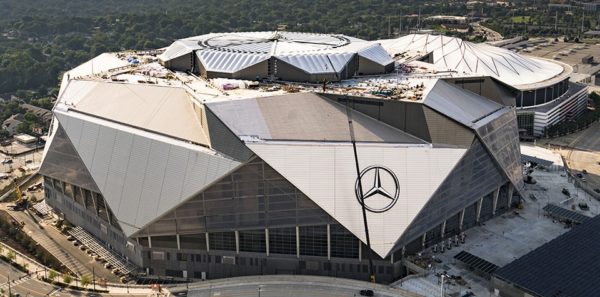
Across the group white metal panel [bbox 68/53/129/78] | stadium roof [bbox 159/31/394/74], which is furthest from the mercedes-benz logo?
white metal panel [bbox 68/53/129/78]

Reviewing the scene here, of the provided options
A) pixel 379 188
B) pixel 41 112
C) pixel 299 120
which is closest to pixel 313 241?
pixel 379 188

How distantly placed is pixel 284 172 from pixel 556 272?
1408 inches

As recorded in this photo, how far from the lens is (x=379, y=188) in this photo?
8712 cm

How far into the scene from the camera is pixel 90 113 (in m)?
105

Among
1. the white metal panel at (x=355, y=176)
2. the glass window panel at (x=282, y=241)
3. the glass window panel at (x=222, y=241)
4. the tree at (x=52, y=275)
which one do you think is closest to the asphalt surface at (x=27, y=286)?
the tree at (x=52, y=275)

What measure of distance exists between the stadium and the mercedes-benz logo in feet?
0.47

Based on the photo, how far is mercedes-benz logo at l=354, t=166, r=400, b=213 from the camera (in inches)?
3428

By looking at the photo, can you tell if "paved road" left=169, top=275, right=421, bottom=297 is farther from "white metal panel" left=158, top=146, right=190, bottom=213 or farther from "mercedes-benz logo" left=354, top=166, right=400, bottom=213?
"white metal panel" left=158, top=146, right=190, bottom=213

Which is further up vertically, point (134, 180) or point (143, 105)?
point (143, 105)

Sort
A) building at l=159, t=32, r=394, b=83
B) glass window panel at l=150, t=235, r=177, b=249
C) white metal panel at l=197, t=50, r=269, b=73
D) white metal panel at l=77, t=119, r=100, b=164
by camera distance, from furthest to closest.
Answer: white metal panel at l=197, t=50, r=269, b=73 → building at l=159, t=32, r=394, b=83 → white metal panel at l=77, t=119, r=100, b=164 → glass window panel at l=150, t=235, r=177, b=249

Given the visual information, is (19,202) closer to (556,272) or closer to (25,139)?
(25,139)

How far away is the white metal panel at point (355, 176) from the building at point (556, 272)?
560 inches

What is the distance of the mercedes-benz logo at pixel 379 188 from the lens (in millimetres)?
87062

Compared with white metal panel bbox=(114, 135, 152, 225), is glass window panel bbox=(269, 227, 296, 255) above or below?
below
